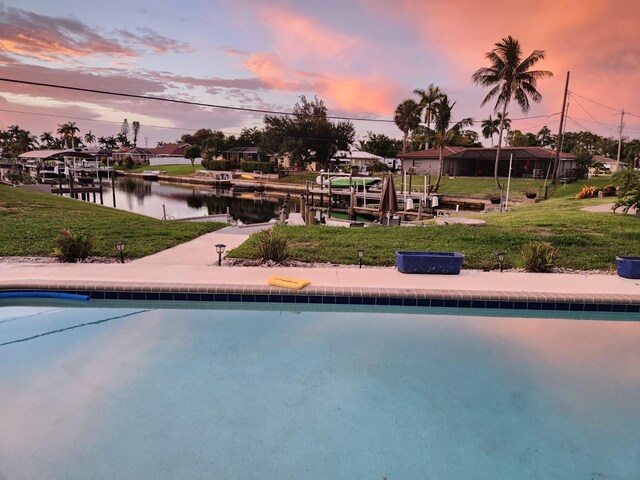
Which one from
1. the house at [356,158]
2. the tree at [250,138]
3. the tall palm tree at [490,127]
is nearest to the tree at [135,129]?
the tree at [250,138]

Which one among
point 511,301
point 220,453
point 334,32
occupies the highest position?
point 334,32

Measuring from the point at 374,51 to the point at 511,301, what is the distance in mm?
18517

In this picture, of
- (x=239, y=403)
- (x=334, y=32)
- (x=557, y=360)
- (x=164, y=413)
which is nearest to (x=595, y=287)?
(x=557, y=360)

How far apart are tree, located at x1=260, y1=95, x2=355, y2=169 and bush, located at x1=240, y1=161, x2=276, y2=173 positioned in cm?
267

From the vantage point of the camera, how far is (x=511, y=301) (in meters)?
7.16

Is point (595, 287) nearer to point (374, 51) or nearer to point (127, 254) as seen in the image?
point (127, 254)

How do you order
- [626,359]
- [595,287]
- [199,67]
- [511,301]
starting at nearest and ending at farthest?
[626,359] → [511,301] → [595,287] → [199,67]

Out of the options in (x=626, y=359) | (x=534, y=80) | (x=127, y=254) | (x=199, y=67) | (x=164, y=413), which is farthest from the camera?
(x=534, y=80)

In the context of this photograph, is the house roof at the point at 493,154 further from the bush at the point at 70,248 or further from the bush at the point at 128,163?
the bush at the point at 128,163

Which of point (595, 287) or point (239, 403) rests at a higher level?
point (595, 287)

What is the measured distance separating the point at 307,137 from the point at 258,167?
1093 cm

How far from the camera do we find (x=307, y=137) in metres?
61.7

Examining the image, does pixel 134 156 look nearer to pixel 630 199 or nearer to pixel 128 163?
pixel 128 163

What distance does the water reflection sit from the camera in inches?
1422
